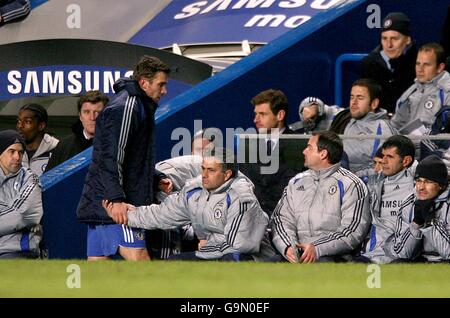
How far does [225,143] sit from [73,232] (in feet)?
4.71

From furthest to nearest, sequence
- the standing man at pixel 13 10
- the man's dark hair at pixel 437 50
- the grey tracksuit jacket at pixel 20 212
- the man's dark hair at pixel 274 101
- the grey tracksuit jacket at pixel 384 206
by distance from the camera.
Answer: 1. the standing man at pixel 13 10
2. the man's dark hair at pixel 437 50
3. the man's dark hair at pixel 274 101
4. the grey tracksuit jacket at pixel 20 212
5. the grey tracksuit jacket at pixel 384 206

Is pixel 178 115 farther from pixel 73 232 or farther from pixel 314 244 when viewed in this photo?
pixel 314 244

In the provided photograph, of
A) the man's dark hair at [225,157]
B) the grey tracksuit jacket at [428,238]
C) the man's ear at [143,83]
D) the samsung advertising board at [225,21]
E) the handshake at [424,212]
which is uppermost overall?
the samsung advertising board at [225,21]

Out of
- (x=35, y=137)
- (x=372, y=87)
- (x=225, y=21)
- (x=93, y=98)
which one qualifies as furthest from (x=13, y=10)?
(x=372, y=87)

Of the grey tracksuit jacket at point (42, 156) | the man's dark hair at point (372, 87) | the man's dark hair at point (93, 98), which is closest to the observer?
the man's dark hair at point (372, 87)

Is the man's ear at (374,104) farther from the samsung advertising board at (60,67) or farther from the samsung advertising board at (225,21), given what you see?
the samsung advertising board at (60,67)

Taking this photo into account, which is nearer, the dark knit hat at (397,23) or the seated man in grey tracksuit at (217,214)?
the seated man in grey tracksuit at (217,214)

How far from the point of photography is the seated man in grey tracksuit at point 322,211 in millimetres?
13188

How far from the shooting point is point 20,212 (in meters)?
14.2

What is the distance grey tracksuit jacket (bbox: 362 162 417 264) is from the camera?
13305mm

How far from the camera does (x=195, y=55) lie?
19531 mm

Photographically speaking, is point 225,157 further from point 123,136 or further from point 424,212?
point 424,212

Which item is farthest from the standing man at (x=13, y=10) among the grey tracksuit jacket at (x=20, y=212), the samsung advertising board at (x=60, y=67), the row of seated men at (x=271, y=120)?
the grey tracksuit jacket at (x=20, y=212)

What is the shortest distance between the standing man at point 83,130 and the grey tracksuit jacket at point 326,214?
2590mm
